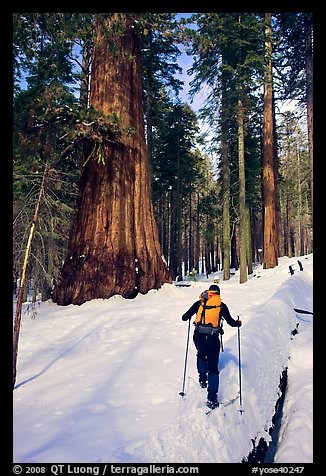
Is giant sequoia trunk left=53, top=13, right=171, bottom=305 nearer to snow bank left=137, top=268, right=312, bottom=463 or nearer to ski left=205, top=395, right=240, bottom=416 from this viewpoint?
snow bank left=137, top=268, right=312, bottom=463

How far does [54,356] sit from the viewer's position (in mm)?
6586

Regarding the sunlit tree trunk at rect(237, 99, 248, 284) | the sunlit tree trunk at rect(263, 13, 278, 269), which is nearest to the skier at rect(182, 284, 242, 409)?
the sunlit tree trunk at rect(237, 99, 248, 284)

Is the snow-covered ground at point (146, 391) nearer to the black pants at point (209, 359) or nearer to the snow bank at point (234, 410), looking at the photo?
the snow bank at point (234, 410)

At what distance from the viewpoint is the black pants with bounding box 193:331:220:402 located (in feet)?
15.3

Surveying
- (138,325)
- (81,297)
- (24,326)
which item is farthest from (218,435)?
(81,297)

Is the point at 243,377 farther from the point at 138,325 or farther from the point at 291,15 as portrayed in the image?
the point at 291,15

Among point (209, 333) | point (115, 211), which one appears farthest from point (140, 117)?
point (209, 333)

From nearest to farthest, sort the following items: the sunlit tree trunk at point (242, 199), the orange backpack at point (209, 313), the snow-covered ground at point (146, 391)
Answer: the snow-covered ground at point (146, 391) → the orange backpack at point (209, 313) → the sunlit tree trunk at point (242, 199)

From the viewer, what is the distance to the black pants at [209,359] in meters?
4.67

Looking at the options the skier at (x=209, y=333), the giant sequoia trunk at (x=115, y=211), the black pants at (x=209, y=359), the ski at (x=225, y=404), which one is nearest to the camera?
the ski at (x=225, y=404)

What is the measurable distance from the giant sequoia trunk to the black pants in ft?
20.6

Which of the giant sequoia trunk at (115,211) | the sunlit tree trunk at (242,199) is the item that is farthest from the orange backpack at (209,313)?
the sunlit tree trunk at (242,199)

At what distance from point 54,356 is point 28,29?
6.58m

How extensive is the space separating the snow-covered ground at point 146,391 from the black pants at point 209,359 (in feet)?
0.78
